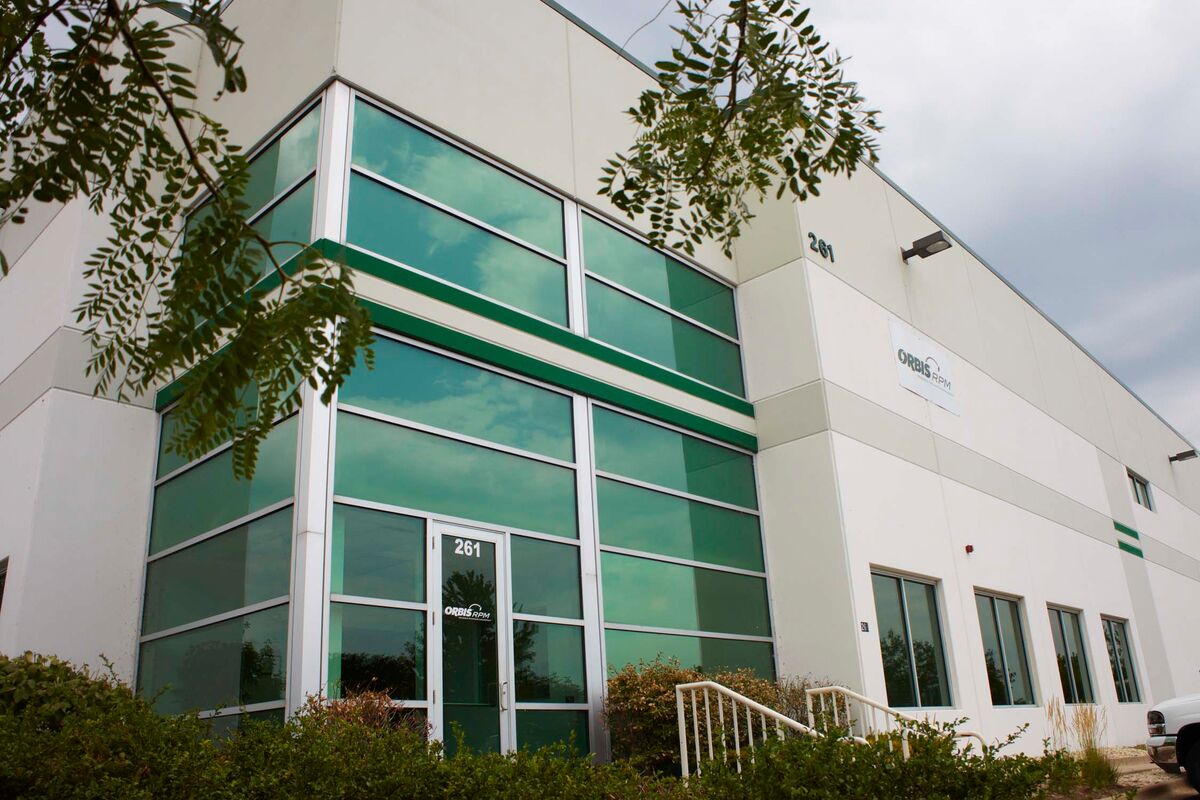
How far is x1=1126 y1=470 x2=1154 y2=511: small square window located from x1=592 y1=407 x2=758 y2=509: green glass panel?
1732 centimetres

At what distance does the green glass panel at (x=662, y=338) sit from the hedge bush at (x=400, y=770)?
734 centimetres

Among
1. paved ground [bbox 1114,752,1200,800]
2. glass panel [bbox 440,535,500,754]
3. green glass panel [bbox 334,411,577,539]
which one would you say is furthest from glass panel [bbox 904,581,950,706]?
glass panel [bbox 440,535,500,754]

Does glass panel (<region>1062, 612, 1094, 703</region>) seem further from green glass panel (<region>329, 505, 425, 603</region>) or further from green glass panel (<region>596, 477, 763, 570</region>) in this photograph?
green glass panel (<region>329, 505, 425, 603</region>)

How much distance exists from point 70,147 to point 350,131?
21.9ft

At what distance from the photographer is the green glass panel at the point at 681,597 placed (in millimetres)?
11445

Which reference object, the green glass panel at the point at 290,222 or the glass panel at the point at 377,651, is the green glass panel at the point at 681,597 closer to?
the glass panel at the point at 377,651

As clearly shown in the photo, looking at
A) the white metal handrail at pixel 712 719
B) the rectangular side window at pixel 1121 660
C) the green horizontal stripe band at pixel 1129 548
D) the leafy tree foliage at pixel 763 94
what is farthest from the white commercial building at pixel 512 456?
the green horizontal stripe band at pixel 1129 548

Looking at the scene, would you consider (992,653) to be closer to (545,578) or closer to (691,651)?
(691,651)

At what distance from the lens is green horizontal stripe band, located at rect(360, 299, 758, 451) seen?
9.95 m

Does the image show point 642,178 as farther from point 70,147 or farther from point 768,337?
point 768,337

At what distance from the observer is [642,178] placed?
16.9 feet

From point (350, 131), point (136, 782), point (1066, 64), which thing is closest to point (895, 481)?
point (1066, 64)

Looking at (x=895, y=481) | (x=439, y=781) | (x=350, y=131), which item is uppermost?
(x=350, y=131)

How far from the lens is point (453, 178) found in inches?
449
